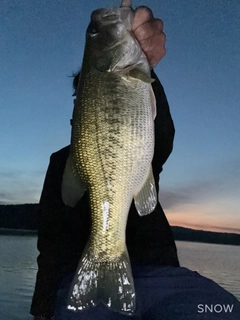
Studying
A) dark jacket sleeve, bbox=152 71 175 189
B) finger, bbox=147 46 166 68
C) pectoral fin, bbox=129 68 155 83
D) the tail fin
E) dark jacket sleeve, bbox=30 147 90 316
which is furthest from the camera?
dark jacket sleeve, bbox=30 147 90 316

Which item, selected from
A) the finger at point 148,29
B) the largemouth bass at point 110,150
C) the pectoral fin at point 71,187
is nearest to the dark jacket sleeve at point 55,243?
the largemouth bass at point 110,150

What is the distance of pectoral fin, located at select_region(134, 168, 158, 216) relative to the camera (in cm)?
203

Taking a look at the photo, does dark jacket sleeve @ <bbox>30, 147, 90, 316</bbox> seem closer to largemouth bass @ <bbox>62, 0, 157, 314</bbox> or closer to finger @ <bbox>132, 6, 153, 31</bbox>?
largemouth bass @ <bbox>62, 0, 157, 314</bbox>

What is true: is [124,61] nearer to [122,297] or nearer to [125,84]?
[125,84]

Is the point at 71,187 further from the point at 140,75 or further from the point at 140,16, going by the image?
the point at 140,16

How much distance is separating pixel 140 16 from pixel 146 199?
3.26 ft

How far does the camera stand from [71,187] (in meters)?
2.04

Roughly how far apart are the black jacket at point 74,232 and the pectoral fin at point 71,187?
0.82m

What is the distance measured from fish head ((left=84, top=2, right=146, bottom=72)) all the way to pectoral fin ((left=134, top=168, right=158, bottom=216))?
2.03 ft

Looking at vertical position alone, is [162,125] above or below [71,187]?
above

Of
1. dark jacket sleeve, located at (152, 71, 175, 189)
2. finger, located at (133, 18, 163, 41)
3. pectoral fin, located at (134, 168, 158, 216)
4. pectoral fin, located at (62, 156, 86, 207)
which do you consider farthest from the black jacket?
pectoral fin, located at (62, 156, 86, 207)

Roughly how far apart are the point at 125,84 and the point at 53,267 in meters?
1.77

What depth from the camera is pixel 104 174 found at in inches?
78.1

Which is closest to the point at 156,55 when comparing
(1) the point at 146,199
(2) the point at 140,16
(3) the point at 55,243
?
(2) the point at 140,16
